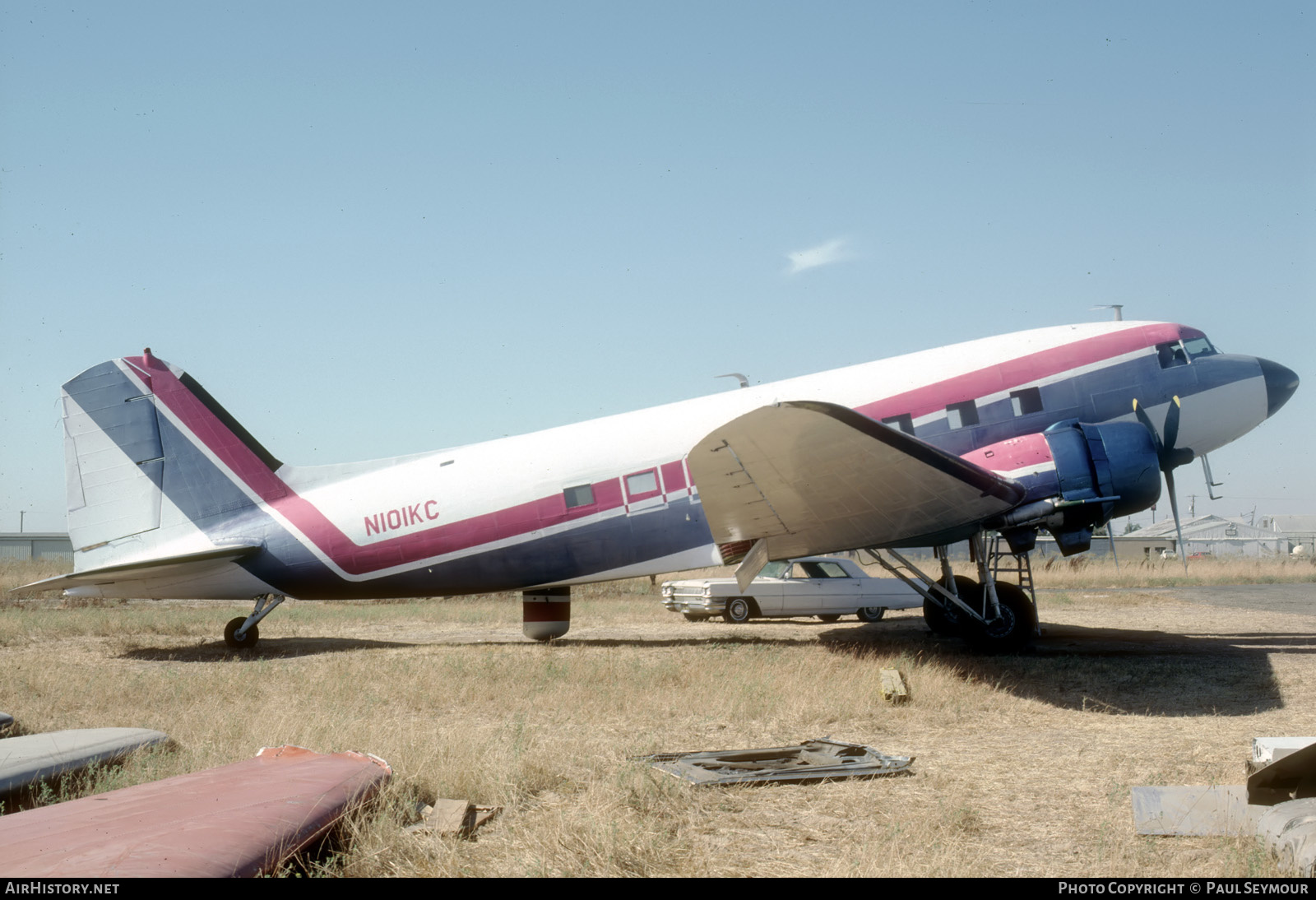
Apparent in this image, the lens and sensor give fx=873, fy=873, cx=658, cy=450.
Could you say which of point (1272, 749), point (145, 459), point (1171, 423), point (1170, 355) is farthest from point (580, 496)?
point (1272, 749)

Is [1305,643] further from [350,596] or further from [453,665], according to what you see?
[350,596]

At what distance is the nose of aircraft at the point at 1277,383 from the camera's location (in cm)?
1383

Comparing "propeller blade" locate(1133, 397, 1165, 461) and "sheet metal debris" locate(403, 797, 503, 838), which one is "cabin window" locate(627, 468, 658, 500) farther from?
"sheet metal debris" locate(403, 797, 503, 838)

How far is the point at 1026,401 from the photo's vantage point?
13.2 m

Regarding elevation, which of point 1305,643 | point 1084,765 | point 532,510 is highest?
point 532,510

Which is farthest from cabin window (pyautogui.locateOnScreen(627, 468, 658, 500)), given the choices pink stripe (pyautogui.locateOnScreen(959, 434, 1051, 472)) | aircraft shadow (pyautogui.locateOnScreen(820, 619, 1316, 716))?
pink stripe (pyautogui.locateOnScreen(959, 434, 1051, 472))

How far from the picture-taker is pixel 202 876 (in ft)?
12.2

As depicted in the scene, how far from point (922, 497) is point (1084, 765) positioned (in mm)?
4731

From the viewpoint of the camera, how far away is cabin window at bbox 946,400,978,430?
13.3 metres

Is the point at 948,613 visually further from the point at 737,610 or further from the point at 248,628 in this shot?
the point at 248,628

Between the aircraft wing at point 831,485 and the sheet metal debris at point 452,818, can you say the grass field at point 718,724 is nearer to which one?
the sheet metal debris at point 452,818

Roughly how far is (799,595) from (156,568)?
12.8m

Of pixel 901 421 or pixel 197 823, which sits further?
pixel 901 421
